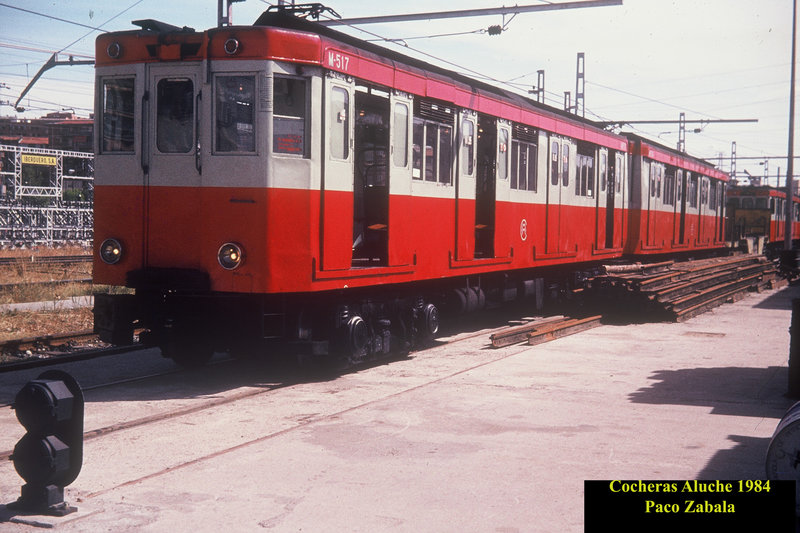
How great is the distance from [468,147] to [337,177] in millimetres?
3618

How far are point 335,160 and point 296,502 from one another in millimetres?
4930

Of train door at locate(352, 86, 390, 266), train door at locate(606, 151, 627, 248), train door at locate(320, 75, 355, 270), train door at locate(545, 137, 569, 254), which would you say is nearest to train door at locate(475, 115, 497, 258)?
train door at locate(545, 137, 569, 254)

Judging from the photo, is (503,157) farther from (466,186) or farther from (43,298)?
(43,298)

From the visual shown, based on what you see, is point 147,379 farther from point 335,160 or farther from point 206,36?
point 206,36

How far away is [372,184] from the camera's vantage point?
1070 cm

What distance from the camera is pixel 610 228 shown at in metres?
20.4

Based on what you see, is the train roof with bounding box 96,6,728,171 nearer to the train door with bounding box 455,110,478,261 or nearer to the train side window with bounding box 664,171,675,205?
the train door with bounding box 455,110,478,261

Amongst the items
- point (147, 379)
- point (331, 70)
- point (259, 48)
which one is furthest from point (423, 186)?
point (147, 379)

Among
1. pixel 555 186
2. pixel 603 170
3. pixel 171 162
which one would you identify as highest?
pixel 603 170

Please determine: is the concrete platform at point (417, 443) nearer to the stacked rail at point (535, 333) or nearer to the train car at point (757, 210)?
the stacked rail at point (535, 333)

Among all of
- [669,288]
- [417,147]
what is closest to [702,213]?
[669,288]

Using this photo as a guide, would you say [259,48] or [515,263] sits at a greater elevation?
[259,48]

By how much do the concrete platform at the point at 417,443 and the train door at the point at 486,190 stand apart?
293cm

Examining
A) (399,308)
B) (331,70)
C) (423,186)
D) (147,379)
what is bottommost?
(147,379)
